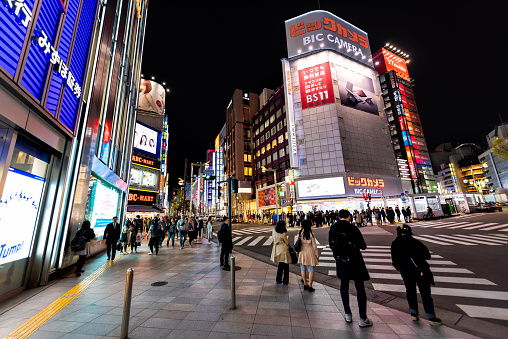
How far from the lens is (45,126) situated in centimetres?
586

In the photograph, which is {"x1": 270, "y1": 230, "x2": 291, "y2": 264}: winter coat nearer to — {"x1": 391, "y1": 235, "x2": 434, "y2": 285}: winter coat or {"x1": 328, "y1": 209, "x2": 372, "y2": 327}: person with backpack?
{"x1": 328, "y1": 209, "x2": 372, "y2": 327}: person with backpack

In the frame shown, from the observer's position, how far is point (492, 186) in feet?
260

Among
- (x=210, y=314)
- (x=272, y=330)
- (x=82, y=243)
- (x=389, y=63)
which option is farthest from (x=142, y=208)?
(x=389, y=63)

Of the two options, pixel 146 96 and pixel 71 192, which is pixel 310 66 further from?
pixel 71 192

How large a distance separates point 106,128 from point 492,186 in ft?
396

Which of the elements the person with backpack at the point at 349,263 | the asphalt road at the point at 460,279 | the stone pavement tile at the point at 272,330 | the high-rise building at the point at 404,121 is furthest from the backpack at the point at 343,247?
the high-rise building at the point at 404,121

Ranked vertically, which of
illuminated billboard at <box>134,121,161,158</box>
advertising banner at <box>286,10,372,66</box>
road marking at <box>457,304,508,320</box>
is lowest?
road marking at <box>457,304,508,320</box>

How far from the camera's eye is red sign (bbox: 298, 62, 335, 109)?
41.1m

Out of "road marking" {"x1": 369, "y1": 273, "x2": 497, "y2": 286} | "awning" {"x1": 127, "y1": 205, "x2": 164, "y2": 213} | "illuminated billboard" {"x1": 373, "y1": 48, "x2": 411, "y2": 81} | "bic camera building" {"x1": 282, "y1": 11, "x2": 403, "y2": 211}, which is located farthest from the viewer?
"illuminated billboard" {"x1": 373, "y1": 48, "x2": 411, "y2": 81}

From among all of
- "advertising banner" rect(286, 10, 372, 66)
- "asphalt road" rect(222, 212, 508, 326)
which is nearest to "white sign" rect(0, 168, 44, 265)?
"asphalt road" rect(222, 212, 508, 326)

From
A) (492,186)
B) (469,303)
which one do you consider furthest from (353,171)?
(492,186)

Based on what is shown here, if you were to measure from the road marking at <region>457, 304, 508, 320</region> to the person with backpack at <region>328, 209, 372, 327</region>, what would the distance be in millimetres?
2274

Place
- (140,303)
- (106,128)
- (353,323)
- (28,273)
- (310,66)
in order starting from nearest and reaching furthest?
(353,323), (140,303), (28,273), (106,128), (310,66)

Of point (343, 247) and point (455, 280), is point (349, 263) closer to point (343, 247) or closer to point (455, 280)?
point (343, 247)
